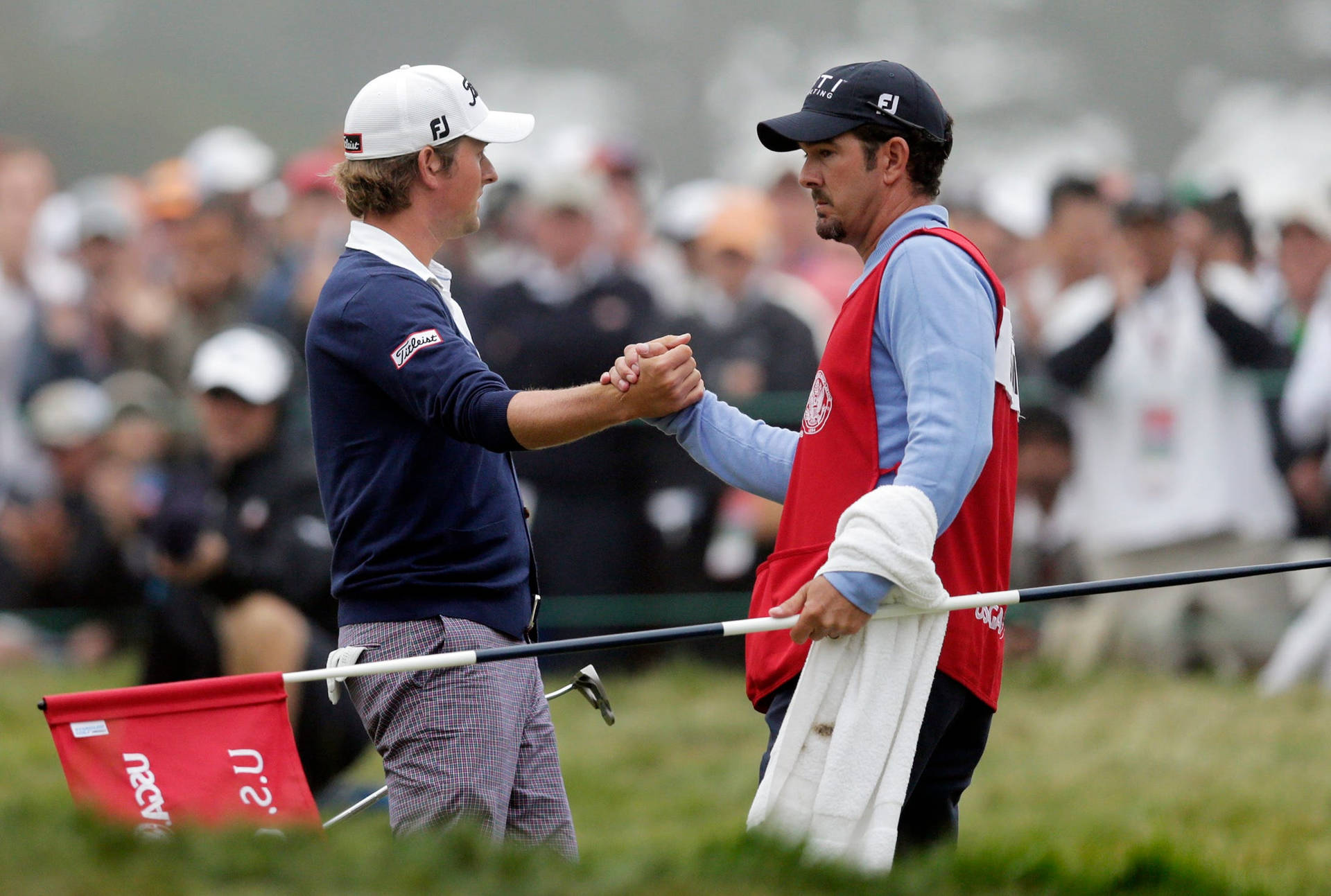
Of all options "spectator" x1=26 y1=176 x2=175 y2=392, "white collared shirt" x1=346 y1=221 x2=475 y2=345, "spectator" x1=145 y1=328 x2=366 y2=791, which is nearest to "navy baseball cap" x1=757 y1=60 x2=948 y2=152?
"white collared shirt" x1=346 y1=221 x2=475 y2=345

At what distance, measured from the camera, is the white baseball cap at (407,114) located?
4.41 meters

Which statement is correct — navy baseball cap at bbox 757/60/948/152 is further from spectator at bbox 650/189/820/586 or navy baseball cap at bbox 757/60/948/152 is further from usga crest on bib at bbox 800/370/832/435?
spectator at bbox 650/189/820/586

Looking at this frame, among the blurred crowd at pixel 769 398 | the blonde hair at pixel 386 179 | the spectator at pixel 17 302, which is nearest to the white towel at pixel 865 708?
the blonde hair at pixel 386 179

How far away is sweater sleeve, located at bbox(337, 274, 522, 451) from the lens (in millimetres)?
4051

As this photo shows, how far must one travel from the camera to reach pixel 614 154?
12336 mm

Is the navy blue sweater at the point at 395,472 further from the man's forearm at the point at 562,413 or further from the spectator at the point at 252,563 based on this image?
the spectator at the point at 252,563

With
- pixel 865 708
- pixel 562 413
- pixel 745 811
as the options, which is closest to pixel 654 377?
pixel 562 413

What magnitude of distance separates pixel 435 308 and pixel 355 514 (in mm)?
512

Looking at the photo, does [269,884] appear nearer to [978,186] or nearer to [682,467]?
[682,467]

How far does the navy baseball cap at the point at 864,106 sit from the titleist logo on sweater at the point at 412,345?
37.4 inches

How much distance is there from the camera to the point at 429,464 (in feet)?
14.0

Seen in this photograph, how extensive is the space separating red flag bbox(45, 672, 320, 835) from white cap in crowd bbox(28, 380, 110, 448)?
736 centimetres

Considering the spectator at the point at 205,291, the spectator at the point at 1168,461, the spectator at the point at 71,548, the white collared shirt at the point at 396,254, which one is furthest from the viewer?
the spectator at the point at 205,291

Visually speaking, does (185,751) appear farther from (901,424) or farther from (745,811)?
(745,811)
